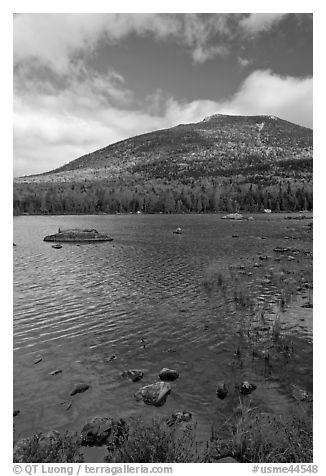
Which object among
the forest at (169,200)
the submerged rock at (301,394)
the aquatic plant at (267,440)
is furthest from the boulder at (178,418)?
the forest at (169,200)

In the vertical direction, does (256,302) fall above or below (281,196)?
below

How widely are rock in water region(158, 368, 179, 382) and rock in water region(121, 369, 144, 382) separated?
63cm

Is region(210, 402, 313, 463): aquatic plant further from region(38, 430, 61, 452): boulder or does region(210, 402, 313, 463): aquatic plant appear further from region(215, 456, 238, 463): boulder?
region(38, 430, 61, 452): boulder

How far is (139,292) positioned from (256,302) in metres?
7.14

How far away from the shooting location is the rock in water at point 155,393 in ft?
27.7

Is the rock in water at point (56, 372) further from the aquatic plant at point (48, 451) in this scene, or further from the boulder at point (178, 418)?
the boulder at point (178, 418)

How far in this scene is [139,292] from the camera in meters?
19.8

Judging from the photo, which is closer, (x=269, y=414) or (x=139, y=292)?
(x=269, y=414)

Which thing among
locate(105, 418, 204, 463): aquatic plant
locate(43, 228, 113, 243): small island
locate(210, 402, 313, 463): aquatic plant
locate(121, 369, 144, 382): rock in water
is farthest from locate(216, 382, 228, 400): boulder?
locate(43, 228, 113, 243): small island

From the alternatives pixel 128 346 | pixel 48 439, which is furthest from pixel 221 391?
pixel 48 439

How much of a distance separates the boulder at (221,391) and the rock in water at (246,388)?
18.2 inches
